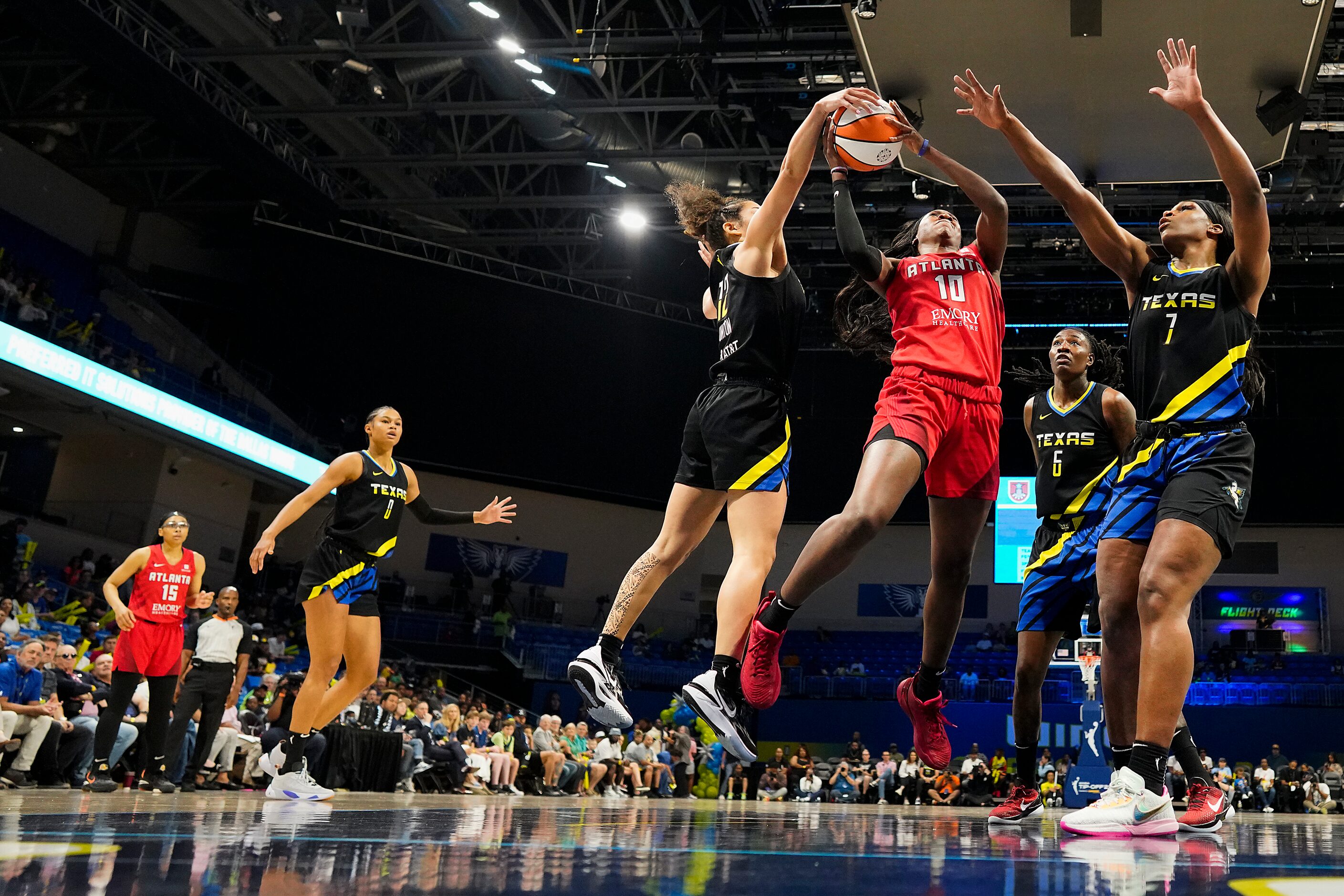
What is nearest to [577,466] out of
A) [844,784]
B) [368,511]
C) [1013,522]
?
[1013,522]

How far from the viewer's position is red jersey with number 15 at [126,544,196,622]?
7.27 m

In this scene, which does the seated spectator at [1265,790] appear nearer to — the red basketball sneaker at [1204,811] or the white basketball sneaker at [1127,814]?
the red basketball sneaker at [1204,811]

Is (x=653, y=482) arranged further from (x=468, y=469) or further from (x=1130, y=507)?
(x=1130, y=507)

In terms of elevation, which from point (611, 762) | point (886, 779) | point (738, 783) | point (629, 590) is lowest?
point (738, 783)

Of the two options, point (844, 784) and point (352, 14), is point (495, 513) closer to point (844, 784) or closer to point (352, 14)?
point (352, 14)

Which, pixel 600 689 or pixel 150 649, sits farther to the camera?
pixel 150 649

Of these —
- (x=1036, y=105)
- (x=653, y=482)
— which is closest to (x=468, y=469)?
(x=653, y=482)

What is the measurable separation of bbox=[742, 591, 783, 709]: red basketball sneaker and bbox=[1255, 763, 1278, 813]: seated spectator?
1714 centimetres

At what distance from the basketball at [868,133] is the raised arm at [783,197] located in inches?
1.6

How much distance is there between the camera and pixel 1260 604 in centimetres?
2634

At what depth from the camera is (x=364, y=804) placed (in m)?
5.42

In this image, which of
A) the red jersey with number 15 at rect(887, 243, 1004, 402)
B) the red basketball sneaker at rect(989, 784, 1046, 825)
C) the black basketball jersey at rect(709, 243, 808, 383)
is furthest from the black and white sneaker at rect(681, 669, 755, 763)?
the red basketball sneaker at rect(989, 784, 1046, 825)

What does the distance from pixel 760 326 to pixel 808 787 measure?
1541 centimetres

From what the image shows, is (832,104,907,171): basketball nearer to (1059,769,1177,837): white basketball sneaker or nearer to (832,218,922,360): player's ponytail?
(832,218,922,360): player's ponytail
